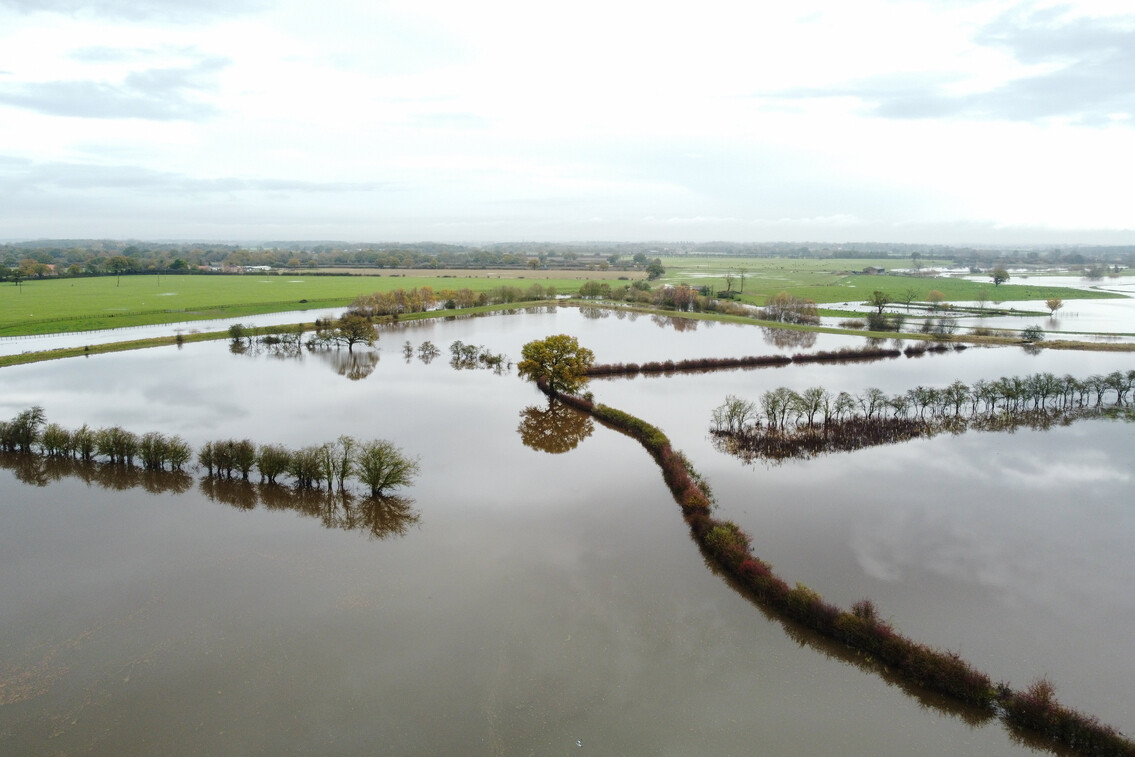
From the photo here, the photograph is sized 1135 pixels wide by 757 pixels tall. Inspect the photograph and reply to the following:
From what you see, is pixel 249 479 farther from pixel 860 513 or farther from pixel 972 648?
pixel 972 648

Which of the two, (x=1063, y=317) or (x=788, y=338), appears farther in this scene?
(x=1063, y=317)

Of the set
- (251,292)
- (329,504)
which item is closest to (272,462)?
(329,504)

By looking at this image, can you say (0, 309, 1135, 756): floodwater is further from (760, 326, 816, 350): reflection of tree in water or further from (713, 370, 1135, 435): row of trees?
(760, 326, 816, 350): reflection of tree in water

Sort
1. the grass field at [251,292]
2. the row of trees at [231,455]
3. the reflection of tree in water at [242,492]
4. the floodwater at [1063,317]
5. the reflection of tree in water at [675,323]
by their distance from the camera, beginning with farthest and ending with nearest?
the reflection of tree in water at [675,323], the grass field at [251,292], the floodwater at [1063,317], the row of trees at [231,455], the reflection of tree in water at [242,492]

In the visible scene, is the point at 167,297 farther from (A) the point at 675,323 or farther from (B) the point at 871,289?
(B) the point at 871,289

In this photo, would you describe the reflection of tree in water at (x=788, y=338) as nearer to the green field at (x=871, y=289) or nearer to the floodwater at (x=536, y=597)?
the green field at (x=871, y=289)

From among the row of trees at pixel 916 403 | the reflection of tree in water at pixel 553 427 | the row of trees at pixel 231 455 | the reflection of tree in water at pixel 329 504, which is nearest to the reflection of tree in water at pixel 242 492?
the reflection of tree in water at pixel 329 504
